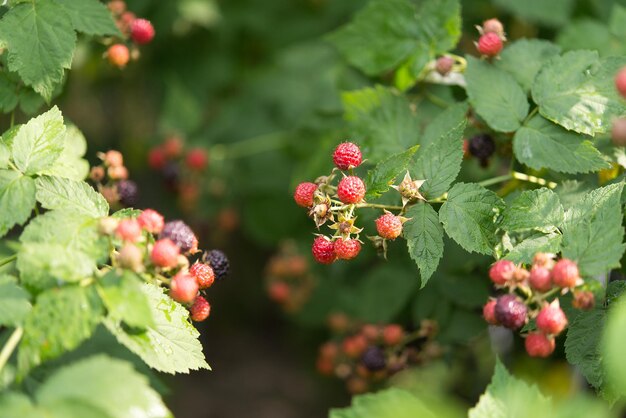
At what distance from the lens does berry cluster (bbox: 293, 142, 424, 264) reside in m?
1.82

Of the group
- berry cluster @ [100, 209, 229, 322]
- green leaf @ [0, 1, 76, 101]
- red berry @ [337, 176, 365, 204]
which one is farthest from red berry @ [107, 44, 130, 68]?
red berry @ [337, 176, 365, 204]

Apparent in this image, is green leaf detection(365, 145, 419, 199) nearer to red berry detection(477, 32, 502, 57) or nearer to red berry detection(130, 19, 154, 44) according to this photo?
red berry detection(477, 32, 502, 57)

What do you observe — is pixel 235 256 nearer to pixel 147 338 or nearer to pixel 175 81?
pixel 175 81

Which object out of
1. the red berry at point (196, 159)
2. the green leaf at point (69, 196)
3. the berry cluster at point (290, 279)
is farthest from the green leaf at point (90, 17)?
the berry cluster at point (290, 279)

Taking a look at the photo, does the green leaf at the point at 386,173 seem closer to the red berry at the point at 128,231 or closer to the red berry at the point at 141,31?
the red berry at the point at 128,231

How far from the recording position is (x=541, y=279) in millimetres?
1624

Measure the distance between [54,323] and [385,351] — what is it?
1418 mm

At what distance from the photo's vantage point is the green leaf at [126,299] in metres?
1.51

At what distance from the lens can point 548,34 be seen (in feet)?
11.7

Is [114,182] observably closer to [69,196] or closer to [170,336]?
[69,196]

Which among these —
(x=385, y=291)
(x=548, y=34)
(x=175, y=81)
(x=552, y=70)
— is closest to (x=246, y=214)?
(x=175, y=81)

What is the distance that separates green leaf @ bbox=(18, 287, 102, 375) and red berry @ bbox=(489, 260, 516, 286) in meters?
0.95

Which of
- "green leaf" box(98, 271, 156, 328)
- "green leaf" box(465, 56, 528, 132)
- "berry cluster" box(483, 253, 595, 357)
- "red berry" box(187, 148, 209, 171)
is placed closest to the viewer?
"green leaf" box(98, 271, 156, 328)

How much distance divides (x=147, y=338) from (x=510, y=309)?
904 mm
